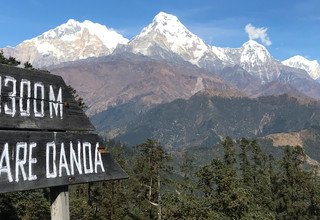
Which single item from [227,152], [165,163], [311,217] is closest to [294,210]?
[311,217]

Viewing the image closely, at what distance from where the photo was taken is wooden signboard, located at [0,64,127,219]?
22.7ft

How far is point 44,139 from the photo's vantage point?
7.50 m

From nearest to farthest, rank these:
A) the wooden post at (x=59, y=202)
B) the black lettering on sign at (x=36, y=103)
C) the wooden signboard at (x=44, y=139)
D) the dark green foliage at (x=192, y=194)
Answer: the wooden signboard at (x=44, y=139) < the black lettering on sign at (x=36, y=103) < the wooden post at (x=59, y=202) < the dark green foliage at (x=192, y=194)

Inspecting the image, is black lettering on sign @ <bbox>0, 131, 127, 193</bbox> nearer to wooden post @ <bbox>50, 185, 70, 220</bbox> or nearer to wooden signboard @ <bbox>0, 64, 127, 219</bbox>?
wooden signboard @ <bbox>0, 64, 127, 219</bbox>

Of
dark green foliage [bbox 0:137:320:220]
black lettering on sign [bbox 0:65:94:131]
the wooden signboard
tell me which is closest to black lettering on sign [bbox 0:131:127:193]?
the wooden signboard

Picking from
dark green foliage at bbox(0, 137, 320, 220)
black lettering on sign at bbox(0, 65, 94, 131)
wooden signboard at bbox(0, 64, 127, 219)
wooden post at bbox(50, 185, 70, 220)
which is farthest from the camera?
dark green foliage at bbox(0, 137, 320, 220)

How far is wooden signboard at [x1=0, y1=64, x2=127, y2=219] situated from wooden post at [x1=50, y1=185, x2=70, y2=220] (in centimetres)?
2

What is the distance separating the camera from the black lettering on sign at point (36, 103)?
705 cm

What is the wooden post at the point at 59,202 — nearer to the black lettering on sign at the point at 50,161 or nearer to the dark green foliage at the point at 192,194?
the black lettering on sign at the point at 50,161

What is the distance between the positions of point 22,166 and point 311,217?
10637 cm

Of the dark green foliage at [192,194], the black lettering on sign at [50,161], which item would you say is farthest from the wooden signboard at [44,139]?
the dark green foliage at [192,194]

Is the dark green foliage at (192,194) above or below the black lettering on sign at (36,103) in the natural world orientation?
below

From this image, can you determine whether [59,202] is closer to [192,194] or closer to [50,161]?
[50,161]

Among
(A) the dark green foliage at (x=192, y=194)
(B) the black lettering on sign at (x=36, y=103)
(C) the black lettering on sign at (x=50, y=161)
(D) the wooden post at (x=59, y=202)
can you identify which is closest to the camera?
(C) the black lettering on sign at (x=50, y=161)
